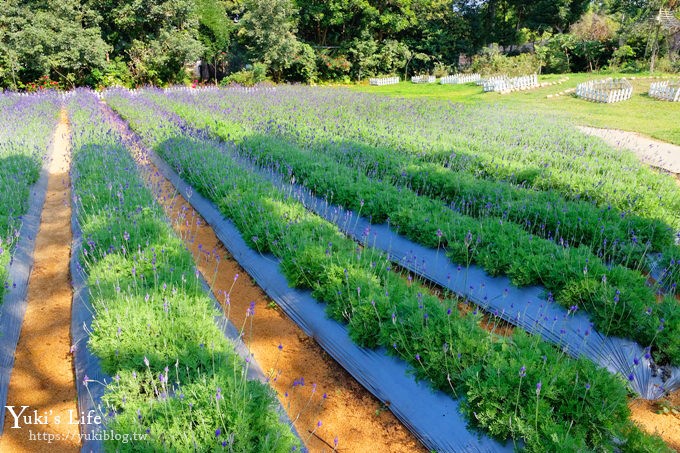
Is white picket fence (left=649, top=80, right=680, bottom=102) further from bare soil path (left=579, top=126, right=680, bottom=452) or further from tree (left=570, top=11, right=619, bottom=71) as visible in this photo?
tree (left=570, top=11, right=619, bottom=71)

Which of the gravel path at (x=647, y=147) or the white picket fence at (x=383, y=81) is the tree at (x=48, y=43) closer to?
the white picket fence at (x=383, y=81)

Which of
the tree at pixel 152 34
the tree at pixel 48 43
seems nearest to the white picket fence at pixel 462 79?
the tree at pixel 152 34

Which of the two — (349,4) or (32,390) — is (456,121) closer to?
(32,390)

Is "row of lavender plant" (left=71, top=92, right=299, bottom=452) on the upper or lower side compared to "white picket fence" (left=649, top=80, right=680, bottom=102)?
lower

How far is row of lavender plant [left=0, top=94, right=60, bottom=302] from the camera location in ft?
17.7

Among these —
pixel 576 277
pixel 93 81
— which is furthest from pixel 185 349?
pixel 93 81

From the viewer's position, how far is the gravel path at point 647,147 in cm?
930

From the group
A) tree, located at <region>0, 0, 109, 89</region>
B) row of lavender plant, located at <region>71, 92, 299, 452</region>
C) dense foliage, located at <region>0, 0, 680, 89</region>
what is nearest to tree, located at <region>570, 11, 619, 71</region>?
dense foliage, located at <region>0, 0, 680, 89</region>

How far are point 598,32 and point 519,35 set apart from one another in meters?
13.3

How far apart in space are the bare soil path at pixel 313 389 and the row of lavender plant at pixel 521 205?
2875mm

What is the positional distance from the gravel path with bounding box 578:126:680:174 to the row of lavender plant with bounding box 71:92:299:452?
30.7 feet

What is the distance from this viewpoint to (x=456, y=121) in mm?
13156

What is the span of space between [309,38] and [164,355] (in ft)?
136

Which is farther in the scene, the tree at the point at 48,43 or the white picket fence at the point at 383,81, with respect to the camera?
the white picket fence at the point at 383,81
